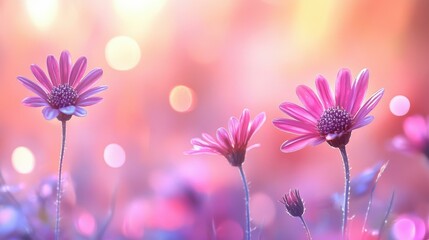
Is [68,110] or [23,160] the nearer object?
[68,110]

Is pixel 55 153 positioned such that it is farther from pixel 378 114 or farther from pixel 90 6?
pixel 378 114

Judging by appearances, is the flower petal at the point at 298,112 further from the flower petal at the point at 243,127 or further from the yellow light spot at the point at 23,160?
the yellow light spot at the point at 23,160

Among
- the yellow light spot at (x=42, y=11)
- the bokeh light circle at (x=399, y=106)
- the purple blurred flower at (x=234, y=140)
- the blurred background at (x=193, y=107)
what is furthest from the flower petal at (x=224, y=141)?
the yellow light spot at (x=42, y=11)

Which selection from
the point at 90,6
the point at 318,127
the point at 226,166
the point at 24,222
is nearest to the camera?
the point at 318,127

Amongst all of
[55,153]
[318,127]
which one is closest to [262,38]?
[55,153]

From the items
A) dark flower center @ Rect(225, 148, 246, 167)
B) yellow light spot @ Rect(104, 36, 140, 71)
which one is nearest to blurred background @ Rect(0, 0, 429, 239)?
yellow light spot @ Rect(104, 36, 140, 71)

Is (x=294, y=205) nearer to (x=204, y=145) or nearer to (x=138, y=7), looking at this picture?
(x=204, y=145)

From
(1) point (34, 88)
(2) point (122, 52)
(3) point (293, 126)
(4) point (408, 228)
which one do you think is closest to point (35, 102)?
(1) point (34, 88)

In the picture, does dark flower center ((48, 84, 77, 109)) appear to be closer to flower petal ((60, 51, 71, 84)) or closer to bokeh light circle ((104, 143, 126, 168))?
flower petal ((60, 51, 71, 84))
